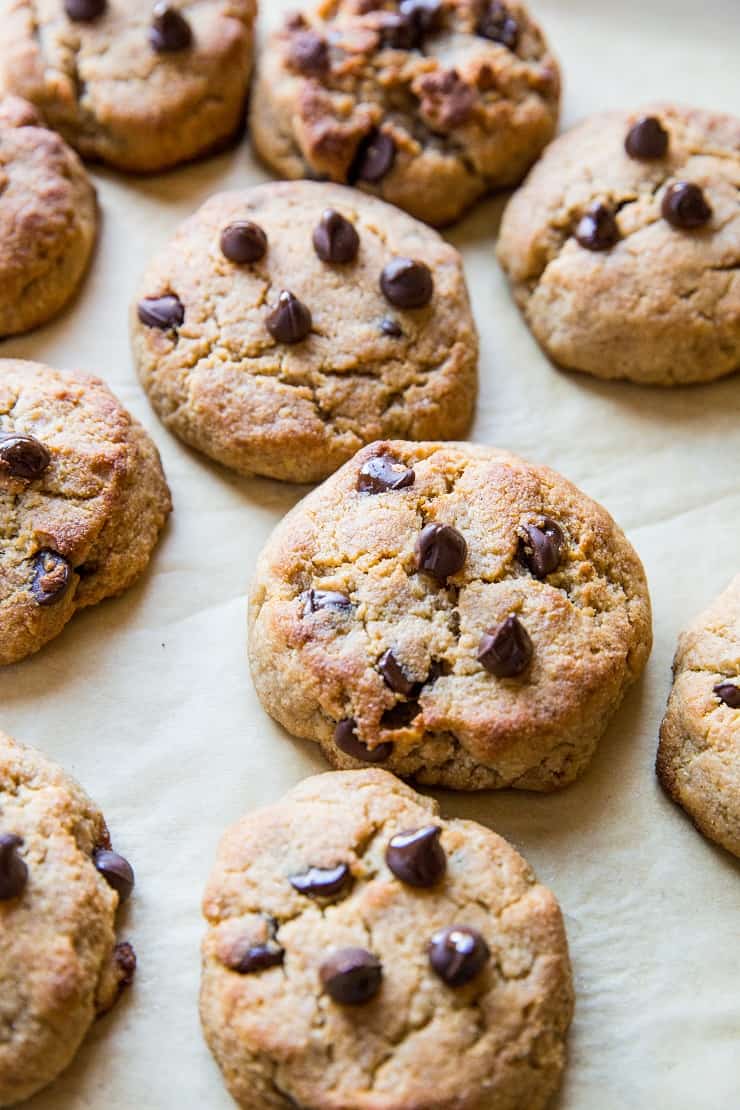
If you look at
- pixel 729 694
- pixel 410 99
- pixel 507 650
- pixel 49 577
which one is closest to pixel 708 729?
pixel 729 694

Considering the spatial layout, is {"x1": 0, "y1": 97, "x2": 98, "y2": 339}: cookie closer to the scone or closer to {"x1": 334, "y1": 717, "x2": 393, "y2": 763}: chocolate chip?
{"x1": 334, "y1": 717, "x2": 393, "y2": 763}: chocolate chip

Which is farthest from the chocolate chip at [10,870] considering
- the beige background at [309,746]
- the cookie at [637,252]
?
the cookie at [637,252]

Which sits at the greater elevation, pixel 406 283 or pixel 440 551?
pixel 406 283

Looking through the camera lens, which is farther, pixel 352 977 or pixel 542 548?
pixel 542 548

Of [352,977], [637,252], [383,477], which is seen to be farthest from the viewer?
[637,252]

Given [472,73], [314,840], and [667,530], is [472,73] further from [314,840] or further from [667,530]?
[314,840]

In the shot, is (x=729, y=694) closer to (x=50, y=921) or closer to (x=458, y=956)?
(x=458, y=956)

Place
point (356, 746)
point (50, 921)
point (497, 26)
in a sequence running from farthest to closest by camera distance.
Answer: point (497, 26)
point (356, 746)
point (50, 921)

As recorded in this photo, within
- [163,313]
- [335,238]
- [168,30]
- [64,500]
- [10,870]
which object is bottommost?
[10,870]
